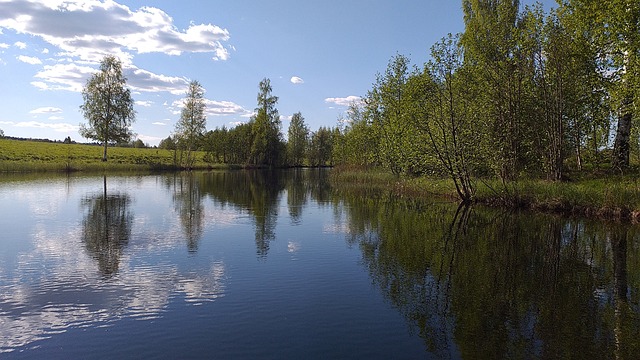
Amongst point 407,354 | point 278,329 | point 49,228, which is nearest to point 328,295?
point 278,329

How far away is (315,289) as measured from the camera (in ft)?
36.9

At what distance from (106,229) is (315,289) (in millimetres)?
12524

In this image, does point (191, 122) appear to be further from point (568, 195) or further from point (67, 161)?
point (568, 195)

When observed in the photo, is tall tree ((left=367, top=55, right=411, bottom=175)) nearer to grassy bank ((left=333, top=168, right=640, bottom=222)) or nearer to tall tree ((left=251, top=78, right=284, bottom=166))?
grassy bank ((left=333, top=168, right=640, bottom=222))

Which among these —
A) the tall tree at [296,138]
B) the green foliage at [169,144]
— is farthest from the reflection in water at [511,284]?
the tall tree at [296,138]

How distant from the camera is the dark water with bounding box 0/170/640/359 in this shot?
783 centimetres

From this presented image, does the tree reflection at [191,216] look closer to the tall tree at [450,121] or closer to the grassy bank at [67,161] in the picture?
the tall tree at [450,121]

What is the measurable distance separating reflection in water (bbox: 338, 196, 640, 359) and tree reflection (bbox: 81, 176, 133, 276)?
8.85 meters

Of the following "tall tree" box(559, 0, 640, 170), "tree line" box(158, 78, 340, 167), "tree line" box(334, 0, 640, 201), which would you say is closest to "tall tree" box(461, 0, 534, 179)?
"tree line" box(334, 0, 640, 201)

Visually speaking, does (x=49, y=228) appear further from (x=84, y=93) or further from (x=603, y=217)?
(x=84, y=93)

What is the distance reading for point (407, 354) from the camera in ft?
24.6

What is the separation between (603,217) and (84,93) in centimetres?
7841

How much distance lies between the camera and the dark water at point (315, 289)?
25.7 ft

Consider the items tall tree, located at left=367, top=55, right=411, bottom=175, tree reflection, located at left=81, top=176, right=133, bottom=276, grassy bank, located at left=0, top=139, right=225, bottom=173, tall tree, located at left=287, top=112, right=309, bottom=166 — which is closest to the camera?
tree reflection, located at left=81, top=176, right=133, bottom=276
